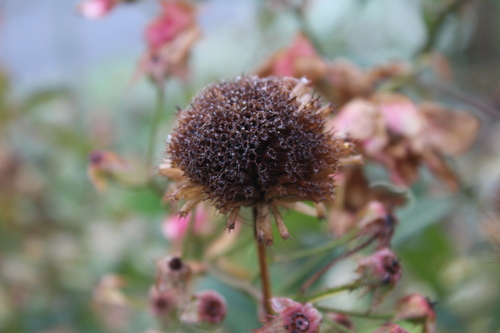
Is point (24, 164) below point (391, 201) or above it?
above

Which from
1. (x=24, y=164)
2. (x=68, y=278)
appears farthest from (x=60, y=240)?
(x=24, y=164)

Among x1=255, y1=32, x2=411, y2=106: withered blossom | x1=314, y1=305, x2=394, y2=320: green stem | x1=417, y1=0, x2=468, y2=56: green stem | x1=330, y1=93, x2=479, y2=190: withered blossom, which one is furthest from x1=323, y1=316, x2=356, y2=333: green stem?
x1=417, y1=0, x2=468, y2=56: green stem

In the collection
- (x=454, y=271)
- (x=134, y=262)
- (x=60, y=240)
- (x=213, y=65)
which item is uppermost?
(x=213, y=65)

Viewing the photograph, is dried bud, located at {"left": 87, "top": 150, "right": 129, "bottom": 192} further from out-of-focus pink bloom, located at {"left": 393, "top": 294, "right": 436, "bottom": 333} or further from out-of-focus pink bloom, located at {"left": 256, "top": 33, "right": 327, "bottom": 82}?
out-of-focus pink bloom, located at {"left": 393, "top": 294, "right": 436, "bottom": 333}

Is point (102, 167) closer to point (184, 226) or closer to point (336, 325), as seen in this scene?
point (184, 226)

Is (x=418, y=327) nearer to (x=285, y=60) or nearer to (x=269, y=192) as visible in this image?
(x=269, y=192)

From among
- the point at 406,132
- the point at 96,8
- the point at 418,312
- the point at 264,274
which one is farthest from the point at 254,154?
the point at 96,8
